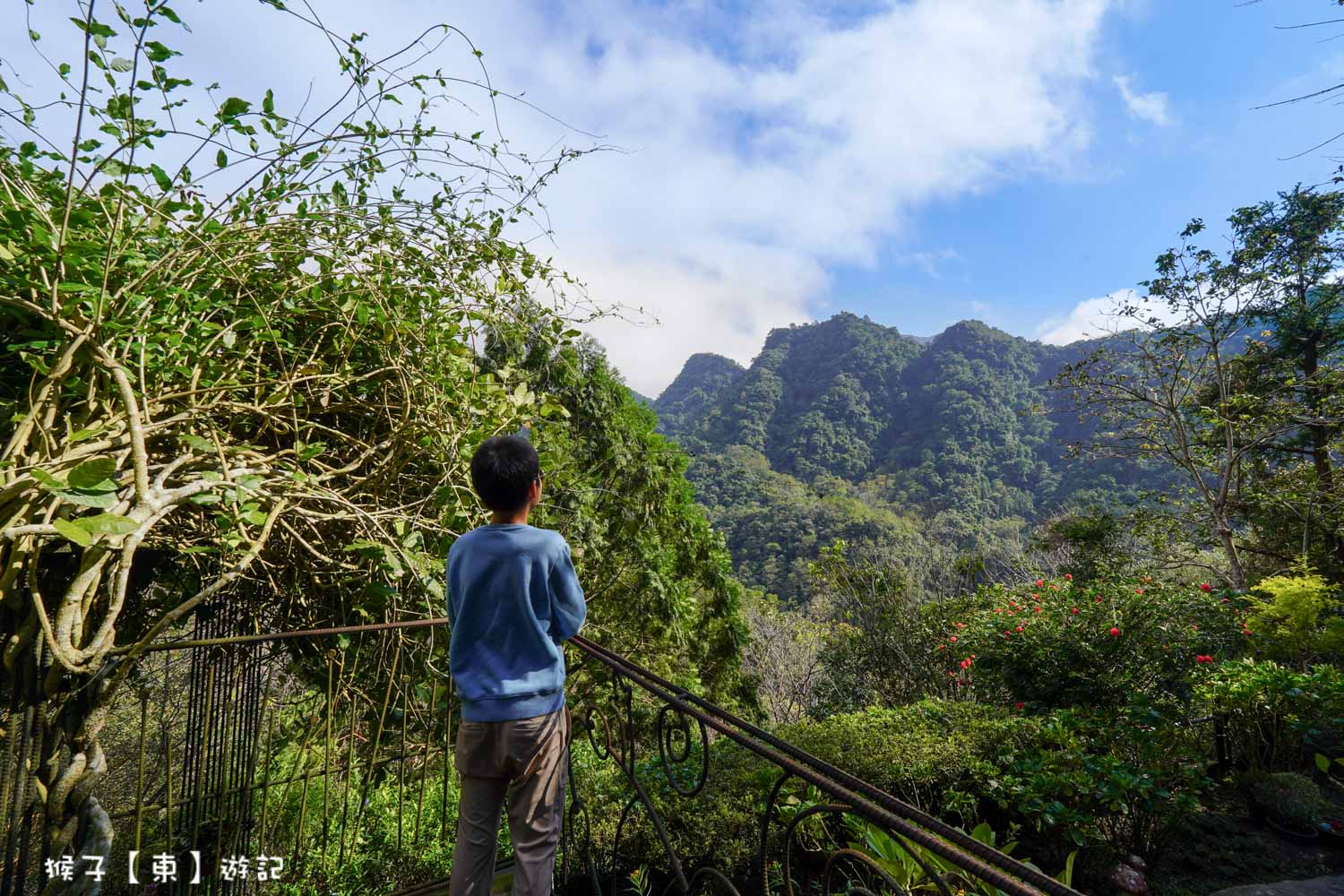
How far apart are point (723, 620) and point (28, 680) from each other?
8.72m

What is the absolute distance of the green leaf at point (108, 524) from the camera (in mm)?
1102

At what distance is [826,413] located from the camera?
43.8 meters

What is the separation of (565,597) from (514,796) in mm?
521

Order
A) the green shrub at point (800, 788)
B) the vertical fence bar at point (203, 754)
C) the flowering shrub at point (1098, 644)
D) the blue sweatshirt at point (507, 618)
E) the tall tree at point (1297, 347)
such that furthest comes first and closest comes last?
the tall tree at point (1297, 347) → the flowering shrub at point (1098, 644) → the green shrub at point (800, 788) → the vertical fence bar at point (203, 754) → the blue sweatshirt at point (507, 618)

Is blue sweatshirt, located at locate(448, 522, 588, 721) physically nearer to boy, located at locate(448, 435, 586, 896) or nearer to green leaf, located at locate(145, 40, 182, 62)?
boy, located at locate(448, 435, 586, 896)

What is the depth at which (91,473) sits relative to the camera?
1150mm

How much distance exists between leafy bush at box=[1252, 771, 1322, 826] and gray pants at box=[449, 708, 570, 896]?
4684 mm

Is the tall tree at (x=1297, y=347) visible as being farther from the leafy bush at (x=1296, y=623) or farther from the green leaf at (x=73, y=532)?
the green leaf at (x=73, y=532)

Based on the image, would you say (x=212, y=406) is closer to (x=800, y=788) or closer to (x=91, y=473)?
(x=91, y=473)

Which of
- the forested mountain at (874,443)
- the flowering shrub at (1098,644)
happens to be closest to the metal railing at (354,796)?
the flowering shrub at (1098,644)

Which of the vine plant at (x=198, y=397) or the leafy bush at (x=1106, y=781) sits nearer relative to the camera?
the vine plant at (x=198, y=397)

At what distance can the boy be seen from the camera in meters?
1.45

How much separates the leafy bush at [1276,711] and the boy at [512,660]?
16.1 ft

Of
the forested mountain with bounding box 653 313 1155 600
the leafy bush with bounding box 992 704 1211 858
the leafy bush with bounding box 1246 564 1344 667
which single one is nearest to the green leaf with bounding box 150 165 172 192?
the leafy bush with bounding box 992 704 1211 858
